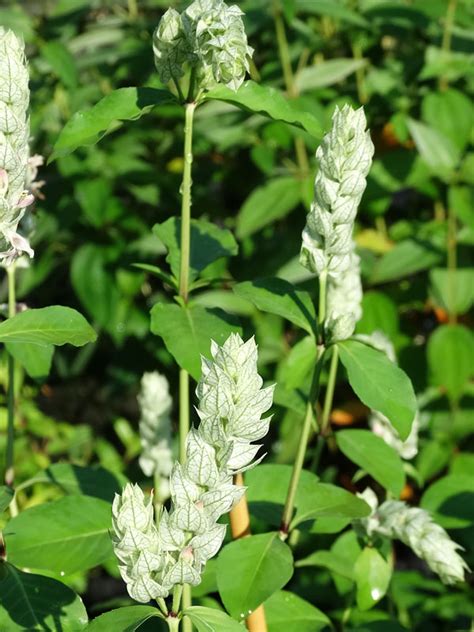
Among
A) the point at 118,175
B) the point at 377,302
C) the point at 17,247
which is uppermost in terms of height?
the point at 17,247

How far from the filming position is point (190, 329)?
1.26m

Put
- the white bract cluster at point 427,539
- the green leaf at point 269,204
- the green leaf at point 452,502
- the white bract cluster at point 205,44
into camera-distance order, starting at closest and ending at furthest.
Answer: the white bract cluster at point 205,44 → the white bract cluster at point 427,539 → the green leaf at point 452,502 → the green leaf at point 269,204

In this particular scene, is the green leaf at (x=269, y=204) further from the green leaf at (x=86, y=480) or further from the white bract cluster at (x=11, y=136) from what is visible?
the white bract cluster at (x=11, y=136)

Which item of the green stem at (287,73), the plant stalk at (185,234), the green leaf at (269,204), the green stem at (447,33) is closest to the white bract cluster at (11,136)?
the plant stalk at (185,234)

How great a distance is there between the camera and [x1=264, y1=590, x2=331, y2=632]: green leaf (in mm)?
1420

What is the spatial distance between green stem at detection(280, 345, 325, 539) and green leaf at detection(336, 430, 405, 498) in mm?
237

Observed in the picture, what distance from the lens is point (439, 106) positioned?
9.49ft

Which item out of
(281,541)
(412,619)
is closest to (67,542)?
(281,541)

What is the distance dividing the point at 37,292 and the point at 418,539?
2.89m

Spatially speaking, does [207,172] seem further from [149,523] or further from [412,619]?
[149,523]

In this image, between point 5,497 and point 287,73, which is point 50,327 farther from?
point 287,73

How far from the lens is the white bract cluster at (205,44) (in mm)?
1094

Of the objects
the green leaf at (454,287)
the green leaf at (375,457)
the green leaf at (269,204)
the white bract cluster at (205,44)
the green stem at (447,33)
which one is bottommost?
the green leaf at (454,287)

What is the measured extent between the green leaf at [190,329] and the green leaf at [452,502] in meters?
0.59
